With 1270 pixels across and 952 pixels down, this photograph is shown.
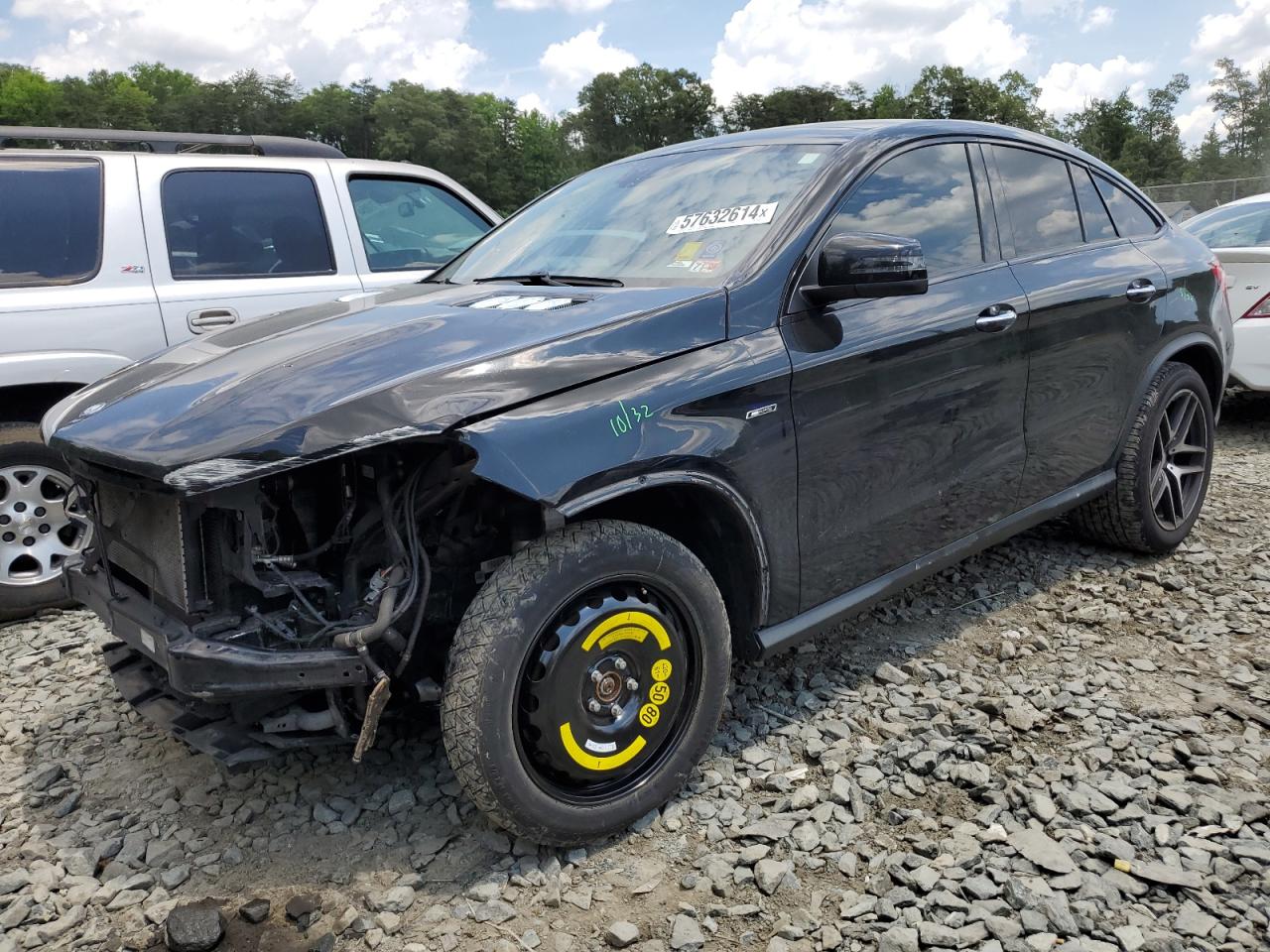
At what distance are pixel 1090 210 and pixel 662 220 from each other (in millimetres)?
2043

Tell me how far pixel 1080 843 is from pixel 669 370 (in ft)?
5.34

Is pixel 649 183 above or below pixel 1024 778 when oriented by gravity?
above

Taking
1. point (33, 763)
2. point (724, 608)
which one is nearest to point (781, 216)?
point (724, 608)

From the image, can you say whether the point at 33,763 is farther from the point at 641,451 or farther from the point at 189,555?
the point at 641,451

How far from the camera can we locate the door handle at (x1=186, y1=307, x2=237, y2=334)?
14.7ft

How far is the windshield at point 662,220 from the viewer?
9.55ft

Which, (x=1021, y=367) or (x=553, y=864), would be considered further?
(x=1021, y=367)

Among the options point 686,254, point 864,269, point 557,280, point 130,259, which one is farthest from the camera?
point 130,259

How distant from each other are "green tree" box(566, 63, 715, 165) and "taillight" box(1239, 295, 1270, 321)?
94505 mm

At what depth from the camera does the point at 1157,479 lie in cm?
430

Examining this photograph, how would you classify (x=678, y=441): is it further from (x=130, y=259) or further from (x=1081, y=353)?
(x=130, y=259)

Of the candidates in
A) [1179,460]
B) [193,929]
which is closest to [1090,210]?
[1179,460]

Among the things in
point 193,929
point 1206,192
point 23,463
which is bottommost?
point 193,929

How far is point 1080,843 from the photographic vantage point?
8.13ft
